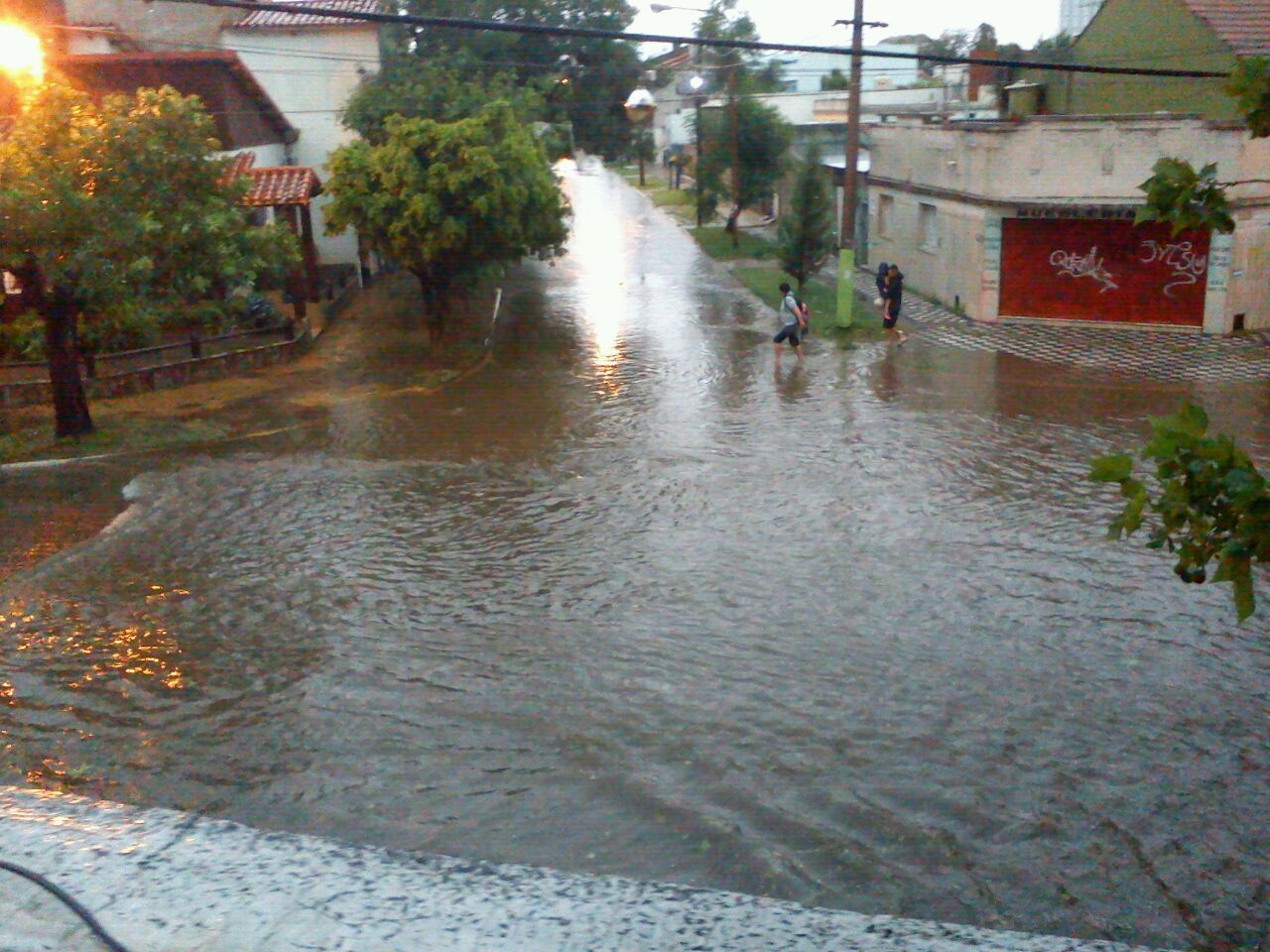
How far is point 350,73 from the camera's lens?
3089 cm

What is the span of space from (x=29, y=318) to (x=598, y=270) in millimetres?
15982

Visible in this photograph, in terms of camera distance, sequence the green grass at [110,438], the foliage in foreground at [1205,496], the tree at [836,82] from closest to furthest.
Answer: the foliage in foreground at [1205,496] → the green grass at [110,438] → the tree at [836,82]

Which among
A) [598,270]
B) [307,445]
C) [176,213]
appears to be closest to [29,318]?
[176,213]

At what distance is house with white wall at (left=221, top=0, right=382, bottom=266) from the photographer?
30.6 metres

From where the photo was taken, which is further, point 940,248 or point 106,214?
point 940,248

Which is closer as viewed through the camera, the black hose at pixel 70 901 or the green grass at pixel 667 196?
the black hose at pixel 70 901

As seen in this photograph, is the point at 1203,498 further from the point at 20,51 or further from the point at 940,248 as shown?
the point at 20,51

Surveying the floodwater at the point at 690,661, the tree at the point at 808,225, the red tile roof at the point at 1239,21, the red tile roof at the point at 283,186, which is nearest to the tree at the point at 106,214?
the floodwater at the point at 690,661

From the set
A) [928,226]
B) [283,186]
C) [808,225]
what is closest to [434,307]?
[283,186]

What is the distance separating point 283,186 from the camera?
23.8 metres

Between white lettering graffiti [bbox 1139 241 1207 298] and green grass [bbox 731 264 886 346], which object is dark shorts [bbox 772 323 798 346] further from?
white lettering graffiti [bbox 1139 241 1207 298]

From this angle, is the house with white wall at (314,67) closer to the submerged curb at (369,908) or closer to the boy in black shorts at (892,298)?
the boy in black shorts at (892,298)

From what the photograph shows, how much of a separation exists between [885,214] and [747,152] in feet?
33.7

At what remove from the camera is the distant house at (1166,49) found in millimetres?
21734
